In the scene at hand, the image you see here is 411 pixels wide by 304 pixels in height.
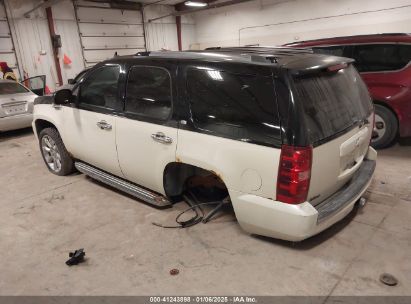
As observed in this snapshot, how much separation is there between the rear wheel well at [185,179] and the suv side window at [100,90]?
3.19 feet

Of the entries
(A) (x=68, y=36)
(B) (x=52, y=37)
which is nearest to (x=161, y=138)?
(B) (x=52, y=37)

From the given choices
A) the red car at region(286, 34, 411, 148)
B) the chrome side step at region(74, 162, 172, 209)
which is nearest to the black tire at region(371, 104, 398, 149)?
the red car at region(286, 34, 411, 148)

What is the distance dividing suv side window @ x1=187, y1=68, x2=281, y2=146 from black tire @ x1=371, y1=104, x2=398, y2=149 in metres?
3.43

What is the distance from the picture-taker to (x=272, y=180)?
2158 millimetres

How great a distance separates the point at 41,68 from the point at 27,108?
5312 mm

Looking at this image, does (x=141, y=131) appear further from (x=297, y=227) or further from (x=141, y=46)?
(x=141, y=46)

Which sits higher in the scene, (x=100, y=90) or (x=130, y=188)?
(x=100, y=90)

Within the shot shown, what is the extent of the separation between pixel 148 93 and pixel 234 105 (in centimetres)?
101

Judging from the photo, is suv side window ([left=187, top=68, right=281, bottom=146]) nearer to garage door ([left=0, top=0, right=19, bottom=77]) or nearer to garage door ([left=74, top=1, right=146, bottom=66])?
garage door ([left=0, top=0, right=19, bottom=77])

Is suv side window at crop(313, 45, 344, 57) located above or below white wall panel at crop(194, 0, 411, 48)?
below

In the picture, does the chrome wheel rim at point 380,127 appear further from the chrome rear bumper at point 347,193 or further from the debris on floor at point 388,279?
the debris on floor at point 388,279

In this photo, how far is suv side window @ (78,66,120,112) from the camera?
3221mm

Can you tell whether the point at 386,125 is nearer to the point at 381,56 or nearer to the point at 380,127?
the point at 380,127

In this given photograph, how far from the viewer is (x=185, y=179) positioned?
9.88 ft
